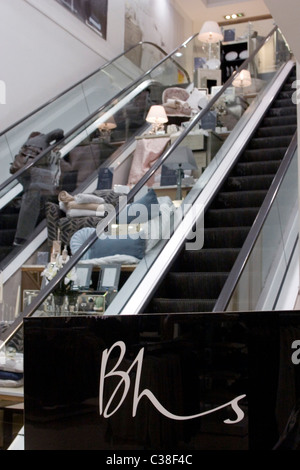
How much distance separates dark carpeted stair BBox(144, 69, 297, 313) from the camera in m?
5.20

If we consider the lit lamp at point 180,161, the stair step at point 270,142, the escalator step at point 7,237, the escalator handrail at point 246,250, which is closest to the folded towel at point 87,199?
the escalator step at point 7,237

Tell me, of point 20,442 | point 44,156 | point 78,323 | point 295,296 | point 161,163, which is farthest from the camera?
point 44,156

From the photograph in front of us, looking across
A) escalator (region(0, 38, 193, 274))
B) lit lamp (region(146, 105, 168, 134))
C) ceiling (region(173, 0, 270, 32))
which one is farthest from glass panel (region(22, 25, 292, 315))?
ceiling (region(173, 0, 270, 32))

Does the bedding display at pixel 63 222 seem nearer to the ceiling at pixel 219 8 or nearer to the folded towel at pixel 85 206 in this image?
the folded towel at pixel 85 206

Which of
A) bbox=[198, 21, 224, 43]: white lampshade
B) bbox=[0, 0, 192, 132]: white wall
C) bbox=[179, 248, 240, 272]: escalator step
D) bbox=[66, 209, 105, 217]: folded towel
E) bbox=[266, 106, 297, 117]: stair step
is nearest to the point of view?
bbox=[179, 248, 240, 272]: escalator step

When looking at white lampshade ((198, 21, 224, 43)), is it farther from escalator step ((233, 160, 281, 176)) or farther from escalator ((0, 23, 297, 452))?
escalator step ((233, 160, 281, 176))

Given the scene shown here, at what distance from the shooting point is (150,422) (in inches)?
55.6

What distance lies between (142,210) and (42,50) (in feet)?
19.5

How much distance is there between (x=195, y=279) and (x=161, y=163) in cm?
157

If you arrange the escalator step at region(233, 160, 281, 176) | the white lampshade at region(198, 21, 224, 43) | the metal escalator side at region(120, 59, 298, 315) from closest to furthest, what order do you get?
the metal escalator side at region(120, 59, 298, 315)
the escalator step at region(233, 160, 281, 176)
the white lampshade at region(198, 21, 224, 43)

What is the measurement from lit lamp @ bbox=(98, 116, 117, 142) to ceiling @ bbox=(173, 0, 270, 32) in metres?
9.63

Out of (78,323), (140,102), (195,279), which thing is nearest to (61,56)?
(140,102)
